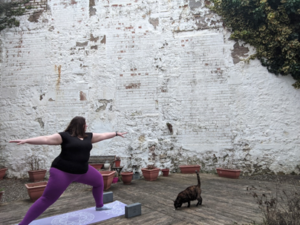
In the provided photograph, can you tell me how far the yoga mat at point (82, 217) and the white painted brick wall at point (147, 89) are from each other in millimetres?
3278

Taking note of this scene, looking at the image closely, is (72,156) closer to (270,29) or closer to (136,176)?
(136,176)

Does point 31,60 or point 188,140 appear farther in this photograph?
point 31,60

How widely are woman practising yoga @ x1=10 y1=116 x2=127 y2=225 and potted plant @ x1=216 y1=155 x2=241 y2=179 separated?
4.02 m

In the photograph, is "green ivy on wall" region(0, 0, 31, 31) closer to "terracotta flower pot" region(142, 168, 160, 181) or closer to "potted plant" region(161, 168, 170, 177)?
"terracotta flower pot" region(142, 168, 160, 181)

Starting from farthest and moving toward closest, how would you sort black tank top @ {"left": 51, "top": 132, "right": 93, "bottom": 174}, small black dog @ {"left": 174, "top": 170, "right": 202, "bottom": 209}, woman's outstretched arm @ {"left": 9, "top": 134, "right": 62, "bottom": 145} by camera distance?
1. small black dog @ {"left": 174, "top": 170, "right": 202, "bottom": 209}
2. black tank top @ {"left": 51, "top": 132, "right": 93, "bottom": 174}
3. woman's outstretched arm @ {"left": 9, "top": 134, "right": 62, "bottom": 145}

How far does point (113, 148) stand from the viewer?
6344mm

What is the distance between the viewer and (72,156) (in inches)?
98.0

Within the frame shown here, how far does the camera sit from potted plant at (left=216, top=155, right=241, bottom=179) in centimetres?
550

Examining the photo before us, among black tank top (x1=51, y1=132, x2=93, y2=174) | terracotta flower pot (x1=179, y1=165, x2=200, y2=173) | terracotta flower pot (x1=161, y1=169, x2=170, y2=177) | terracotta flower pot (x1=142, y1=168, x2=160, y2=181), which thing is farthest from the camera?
terracotta flower pot (x1=179, y1=165, x2=200, y2=173)

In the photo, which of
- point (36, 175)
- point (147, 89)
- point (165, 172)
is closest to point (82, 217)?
point (165, 172)

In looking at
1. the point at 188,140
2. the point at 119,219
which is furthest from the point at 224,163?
the point at 119,219

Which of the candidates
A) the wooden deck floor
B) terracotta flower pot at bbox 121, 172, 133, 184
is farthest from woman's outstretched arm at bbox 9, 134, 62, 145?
terracotta flower pot at bbox 121, 172, 133, 184

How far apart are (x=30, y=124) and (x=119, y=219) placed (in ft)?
17.4

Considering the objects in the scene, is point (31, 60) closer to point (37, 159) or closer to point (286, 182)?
point (37, 159)
